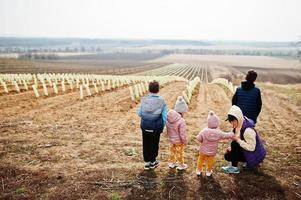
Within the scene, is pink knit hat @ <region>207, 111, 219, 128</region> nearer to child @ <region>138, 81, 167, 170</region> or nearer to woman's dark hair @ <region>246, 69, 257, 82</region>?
child @ <region>138, 81, 167, 170</region>

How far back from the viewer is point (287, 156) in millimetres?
8102

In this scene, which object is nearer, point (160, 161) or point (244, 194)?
point (244, 194)

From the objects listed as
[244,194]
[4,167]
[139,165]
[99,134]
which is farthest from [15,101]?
[244,194]

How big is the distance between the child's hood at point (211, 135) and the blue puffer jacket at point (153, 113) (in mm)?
917

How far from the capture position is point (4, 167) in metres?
7.02

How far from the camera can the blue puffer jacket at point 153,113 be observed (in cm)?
639

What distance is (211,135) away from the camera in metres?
6.24

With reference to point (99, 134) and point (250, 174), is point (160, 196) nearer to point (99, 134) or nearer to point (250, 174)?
point (250, 174)

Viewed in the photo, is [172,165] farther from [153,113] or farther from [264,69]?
[264,69]

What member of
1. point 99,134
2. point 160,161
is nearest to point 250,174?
point 160,161

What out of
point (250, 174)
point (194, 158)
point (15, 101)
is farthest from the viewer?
point (15, 101)

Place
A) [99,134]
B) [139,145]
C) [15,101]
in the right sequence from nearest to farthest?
[139,145]
[99,134]
[15,101]

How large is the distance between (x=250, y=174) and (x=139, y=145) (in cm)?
332

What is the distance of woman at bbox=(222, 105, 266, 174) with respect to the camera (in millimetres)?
6227
